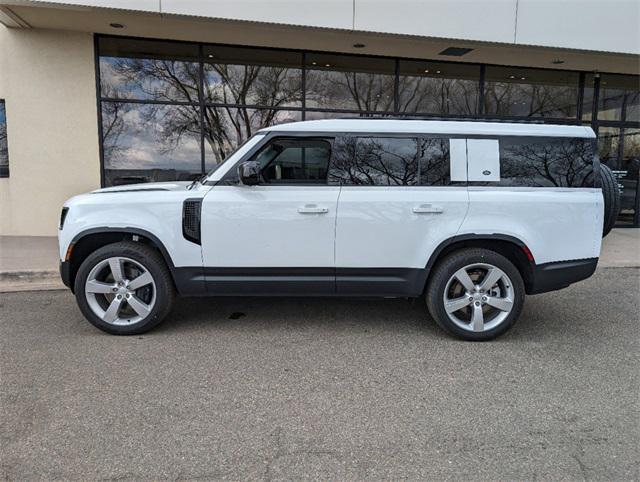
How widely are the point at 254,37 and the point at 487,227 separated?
6.26 m

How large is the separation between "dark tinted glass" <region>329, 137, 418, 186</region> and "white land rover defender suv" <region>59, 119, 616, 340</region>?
1 cm

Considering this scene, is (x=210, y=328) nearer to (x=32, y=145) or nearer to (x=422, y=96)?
(x=32, y=145)

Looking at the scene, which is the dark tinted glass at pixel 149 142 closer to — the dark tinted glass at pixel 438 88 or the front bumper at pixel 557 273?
the dark tinted glass at pixel 438 88

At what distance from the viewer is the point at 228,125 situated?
955cm

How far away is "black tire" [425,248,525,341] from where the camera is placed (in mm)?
4211

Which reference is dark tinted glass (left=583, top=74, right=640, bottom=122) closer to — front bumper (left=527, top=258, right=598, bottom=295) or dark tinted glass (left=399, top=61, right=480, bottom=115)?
dark tinted glass (left=399, top=61, right=480, bottom=115)

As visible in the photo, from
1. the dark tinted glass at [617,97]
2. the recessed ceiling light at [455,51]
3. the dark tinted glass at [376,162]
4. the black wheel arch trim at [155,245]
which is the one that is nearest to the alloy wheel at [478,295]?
the dark tinted glass at [376,162]

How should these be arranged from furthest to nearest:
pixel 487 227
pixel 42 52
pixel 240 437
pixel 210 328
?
pixel 42 52
pixel 210 328
pixel 487 227
pixel 240 437

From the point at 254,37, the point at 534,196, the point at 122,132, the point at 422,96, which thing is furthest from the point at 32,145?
the point at 534,196

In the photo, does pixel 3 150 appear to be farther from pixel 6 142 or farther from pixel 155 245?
pixel 155 245

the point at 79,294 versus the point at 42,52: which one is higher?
the point at 42,52

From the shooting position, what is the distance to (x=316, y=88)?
9.88m

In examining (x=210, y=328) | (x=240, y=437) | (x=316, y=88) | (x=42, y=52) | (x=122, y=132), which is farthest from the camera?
(x=316, y=88)

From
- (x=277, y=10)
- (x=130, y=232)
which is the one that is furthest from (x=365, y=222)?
(x=277, y=10)
